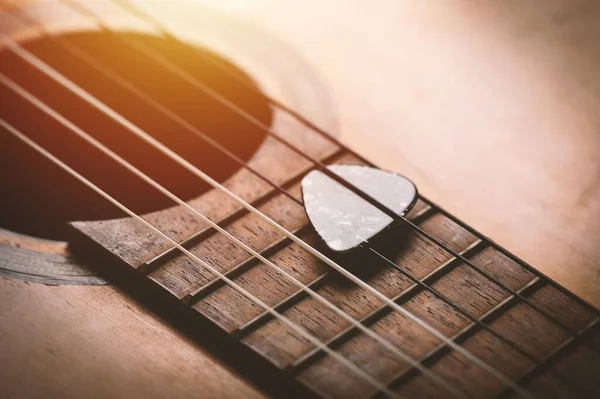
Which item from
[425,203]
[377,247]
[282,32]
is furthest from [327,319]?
[282,32]

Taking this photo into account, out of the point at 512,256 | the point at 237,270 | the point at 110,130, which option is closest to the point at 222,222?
the point at 237,270

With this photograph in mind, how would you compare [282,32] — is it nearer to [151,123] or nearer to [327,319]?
[151,123]

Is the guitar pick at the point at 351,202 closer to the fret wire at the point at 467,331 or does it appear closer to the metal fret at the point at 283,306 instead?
the metal fret at the point at 283,306

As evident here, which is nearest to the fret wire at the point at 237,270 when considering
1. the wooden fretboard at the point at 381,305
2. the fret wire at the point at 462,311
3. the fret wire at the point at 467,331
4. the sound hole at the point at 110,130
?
the wooden fretboard at the point at 381,305

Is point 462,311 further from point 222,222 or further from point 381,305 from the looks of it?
point 222,222

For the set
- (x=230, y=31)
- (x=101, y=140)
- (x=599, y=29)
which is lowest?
(x=101, y=140)

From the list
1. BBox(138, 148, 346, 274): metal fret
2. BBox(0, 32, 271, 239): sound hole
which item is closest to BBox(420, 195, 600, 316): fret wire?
BBox(138, 148, 346, 274): metal fret
